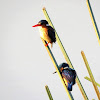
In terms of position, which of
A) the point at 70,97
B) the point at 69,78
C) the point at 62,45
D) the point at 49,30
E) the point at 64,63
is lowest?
the point at 70,97

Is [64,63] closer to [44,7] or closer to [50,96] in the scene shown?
[50,96]

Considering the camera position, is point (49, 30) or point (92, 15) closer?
point (92, 15)

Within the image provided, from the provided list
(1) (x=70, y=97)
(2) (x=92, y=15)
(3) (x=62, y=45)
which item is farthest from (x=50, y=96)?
(2) (x=92, y=15)

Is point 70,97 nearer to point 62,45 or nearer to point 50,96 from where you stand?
point 50,96

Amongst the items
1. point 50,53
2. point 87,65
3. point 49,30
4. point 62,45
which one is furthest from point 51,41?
point 50,53

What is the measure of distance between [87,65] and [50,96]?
1.16ft

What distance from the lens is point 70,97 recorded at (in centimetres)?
103

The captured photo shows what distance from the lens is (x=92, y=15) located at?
125 cm

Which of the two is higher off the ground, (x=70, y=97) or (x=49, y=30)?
(x=49, y=30)

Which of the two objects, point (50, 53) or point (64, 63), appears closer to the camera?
point (50, 53)

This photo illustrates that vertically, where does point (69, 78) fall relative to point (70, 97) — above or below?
above

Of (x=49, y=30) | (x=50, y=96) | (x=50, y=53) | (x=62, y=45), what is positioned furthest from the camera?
(x=49, y=30)

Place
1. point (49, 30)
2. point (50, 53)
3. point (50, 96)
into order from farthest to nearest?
point (49, 30), point (50, 96), point (50, 53)

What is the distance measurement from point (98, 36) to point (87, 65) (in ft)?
0.74
